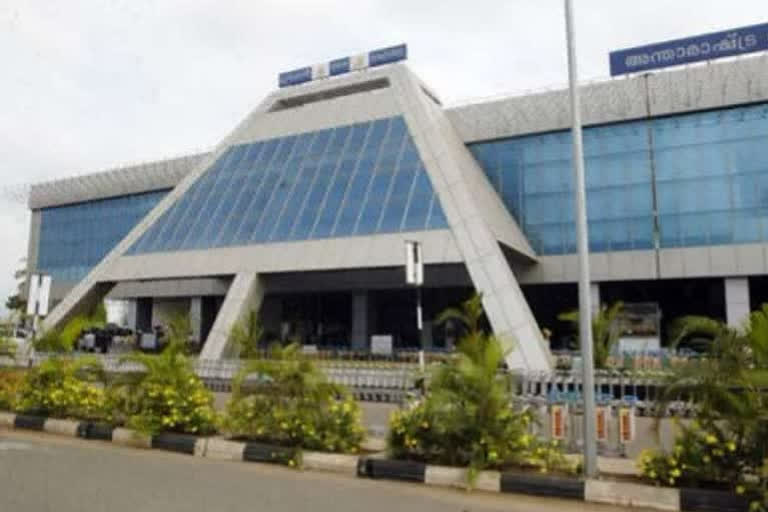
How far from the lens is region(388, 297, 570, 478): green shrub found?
9023 millimetres

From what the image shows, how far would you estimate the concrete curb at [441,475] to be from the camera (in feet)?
24.9

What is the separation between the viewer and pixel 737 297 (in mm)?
30172

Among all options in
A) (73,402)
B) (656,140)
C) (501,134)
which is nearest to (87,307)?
(73,402)

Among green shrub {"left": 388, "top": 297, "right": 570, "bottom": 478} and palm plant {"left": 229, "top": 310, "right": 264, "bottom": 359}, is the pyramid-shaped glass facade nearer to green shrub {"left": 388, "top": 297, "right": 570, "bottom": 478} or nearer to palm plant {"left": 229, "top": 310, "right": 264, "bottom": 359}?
palm plant {"left": 229, "top": 310, "right": 264, "bottom": 359}

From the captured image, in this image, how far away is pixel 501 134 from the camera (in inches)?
1431

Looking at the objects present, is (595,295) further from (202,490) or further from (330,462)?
(202,490)

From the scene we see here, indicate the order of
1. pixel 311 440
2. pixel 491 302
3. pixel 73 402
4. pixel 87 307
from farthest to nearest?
pixel 87 307, pixel 491 302, pixel 73 402, pixel 311 440

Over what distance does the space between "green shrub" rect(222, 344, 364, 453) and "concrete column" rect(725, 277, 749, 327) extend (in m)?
25.3

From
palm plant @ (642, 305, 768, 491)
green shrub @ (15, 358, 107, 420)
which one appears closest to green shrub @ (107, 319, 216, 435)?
green shrub @ (15, 358, 107, 420)

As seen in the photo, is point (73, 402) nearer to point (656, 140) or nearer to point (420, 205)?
point (420, 205)

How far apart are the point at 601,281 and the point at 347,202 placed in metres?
14.0

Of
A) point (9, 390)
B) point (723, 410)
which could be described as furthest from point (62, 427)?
point (723, 410)

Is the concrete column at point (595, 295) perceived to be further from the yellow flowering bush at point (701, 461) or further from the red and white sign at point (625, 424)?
the yellow flowering bush at point (701, 461)

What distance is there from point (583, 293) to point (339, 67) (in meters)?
31.5
